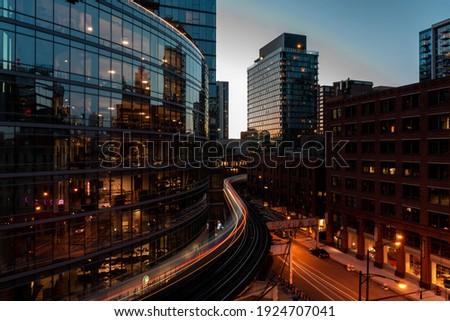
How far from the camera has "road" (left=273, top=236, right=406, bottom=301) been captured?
30.9m

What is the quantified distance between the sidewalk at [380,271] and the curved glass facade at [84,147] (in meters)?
22.7

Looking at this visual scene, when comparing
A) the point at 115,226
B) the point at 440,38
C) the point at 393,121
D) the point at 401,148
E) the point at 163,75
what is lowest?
the point at 115,226

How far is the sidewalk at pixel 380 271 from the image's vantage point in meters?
30.7

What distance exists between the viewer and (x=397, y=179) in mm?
37219

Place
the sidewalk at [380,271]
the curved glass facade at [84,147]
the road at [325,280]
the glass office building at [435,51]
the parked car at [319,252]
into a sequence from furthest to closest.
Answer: the glass office building at [435,51]
the parked car at [319,252]
the road at [325,280]
the sidewalk at [380,271]
the curved glass facade at [84,147]

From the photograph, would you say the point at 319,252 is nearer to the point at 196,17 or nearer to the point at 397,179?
the point at 397,179

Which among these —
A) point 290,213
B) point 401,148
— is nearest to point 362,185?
point 401,148

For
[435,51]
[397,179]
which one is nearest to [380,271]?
[397,179]

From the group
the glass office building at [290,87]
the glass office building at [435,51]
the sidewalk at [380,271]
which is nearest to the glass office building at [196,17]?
the sidewalk at [380,271]

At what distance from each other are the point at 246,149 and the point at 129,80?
8875 cm

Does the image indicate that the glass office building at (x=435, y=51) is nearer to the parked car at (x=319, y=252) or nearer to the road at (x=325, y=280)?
the parked car at (x=319, y=252)

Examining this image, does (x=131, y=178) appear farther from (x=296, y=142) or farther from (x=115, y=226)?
(x=296, y=142)

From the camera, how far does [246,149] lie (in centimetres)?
11444

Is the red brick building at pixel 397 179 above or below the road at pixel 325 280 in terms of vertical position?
above
